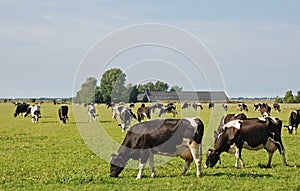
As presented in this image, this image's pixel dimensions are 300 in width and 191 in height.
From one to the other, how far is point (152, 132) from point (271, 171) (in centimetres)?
426

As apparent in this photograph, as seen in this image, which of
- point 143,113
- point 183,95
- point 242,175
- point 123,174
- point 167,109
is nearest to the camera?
point 242,175

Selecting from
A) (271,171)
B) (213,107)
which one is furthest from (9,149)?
(213,107)

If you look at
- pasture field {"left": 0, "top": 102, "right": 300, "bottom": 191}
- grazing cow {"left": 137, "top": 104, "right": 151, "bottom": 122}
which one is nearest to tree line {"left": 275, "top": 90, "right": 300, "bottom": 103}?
grazing cow {"left": 137, "top": 104, "right": 151, "bottom": 122}

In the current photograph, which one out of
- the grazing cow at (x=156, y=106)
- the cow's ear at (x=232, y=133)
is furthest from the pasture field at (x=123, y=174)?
the grazing cow at (x=156, y=106)

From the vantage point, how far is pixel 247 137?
1578 centimetres

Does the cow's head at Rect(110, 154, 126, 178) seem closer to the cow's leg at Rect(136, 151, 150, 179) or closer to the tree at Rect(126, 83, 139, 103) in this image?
the cow's leg at Rect(136, 151, 150, 179)

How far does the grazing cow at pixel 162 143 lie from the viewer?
13945 mm

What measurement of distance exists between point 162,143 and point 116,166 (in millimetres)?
1591

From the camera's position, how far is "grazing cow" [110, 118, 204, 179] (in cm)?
1395

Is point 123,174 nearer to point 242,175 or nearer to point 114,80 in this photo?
point 242,175

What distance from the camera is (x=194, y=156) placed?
1378cm

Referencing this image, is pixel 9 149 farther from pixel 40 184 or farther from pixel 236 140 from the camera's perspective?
pixel 236 140

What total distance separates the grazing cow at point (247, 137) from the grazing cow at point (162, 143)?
1.78 metres

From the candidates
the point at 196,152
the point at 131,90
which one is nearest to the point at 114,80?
the point at 131,90
